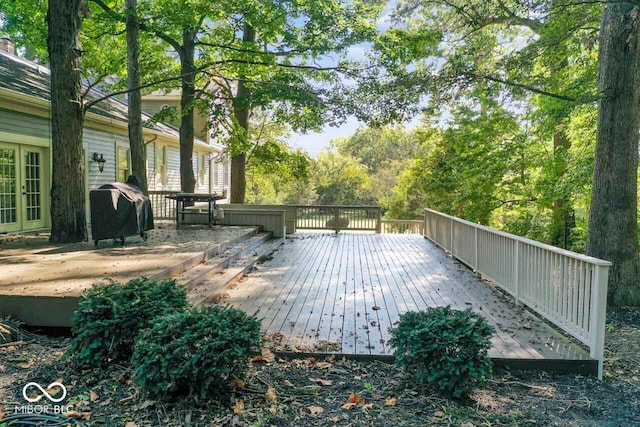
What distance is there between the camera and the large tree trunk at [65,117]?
686 centimetres

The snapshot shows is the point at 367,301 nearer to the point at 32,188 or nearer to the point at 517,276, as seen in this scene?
the point at 517,276

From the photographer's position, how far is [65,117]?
6.94 m

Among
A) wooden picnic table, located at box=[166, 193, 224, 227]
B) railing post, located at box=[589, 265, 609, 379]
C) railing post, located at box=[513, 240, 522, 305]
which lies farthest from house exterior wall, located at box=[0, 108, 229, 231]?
railing post, located at box=[589, 265, 609, 379]

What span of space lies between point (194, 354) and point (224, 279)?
3239mm

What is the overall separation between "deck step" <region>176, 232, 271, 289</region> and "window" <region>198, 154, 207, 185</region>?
33.8 ft

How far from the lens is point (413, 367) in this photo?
3.08 metres

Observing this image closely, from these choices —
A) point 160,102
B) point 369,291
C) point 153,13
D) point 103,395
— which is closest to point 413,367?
point 103,395

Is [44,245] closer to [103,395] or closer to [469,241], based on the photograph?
[103,395]

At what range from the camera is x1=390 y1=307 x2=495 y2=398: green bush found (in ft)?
9.45

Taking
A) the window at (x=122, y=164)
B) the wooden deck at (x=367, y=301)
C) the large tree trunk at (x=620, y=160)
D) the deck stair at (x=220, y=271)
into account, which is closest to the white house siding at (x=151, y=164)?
the window at (x=122, y=164)

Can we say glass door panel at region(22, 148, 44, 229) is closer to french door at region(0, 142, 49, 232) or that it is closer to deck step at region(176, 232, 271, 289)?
french door at region(0, 142, 49, 232)

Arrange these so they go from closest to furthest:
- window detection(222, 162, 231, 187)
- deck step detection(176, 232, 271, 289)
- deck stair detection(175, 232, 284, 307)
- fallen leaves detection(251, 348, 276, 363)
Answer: fallen leaves detection(251, 348, 276, 363) < deck stair detection(175, 232, 284, 307) < deck step detection(176, 232, 271, 289) < window detection(222, 162, 231, 187)

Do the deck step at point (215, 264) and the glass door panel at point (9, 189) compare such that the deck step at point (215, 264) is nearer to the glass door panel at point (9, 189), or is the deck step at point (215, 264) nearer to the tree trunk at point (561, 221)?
the glass door panel at point (9, 189)

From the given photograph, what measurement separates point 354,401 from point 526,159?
10.1 meters
